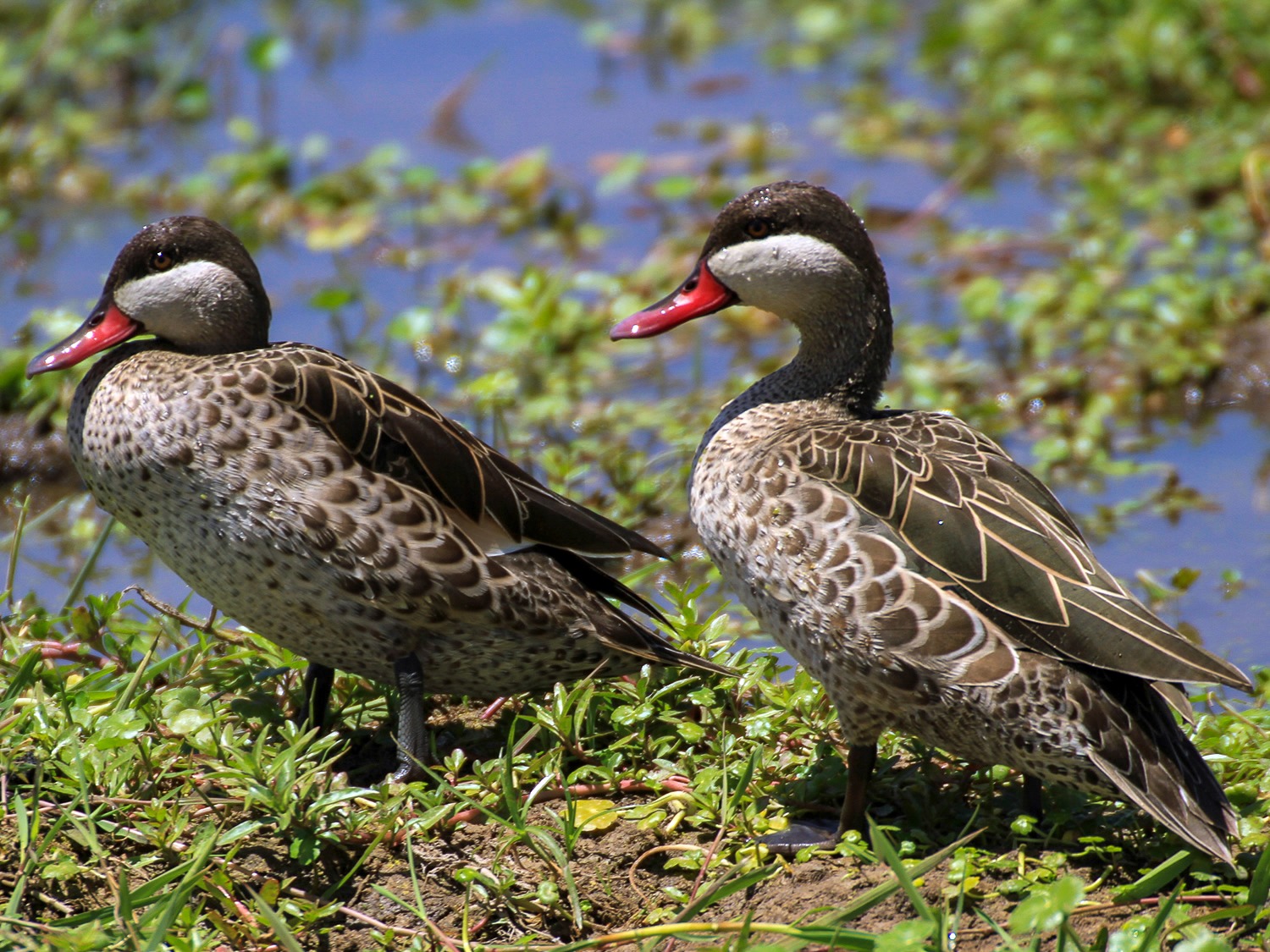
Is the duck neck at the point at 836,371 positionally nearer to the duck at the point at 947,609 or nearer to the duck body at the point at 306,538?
the duck at the point at 947,609

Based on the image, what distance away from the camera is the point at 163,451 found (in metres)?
4.01

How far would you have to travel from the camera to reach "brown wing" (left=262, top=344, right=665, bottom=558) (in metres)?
4.14

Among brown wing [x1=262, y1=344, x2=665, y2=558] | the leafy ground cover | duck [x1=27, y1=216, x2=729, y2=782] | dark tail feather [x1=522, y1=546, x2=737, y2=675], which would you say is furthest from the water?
dark tail feather [x1=522, y1=546, x2=737, y2=675]

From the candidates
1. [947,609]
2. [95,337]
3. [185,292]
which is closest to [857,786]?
[947,609]

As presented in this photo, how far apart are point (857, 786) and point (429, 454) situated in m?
1.35

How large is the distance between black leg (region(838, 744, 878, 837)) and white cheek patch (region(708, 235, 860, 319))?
1.20 metres

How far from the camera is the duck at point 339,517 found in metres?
4.00

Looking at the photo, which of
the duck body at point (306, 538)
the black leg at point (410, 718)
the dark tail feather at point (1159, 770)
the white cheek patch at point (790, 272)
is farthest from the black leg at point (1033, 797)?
the black leg at point (410, 718)

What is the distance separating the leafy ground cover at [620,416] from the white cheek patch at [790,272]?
2.79ft

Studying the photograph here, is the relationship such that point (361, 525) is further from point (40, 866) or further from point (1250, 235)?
point (1250, 235)

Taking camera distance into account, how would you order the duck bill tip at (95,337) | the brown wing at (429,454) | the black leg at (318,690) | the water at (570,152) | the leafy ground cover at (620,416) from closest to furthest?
the leafy ground cover at (620,416) < the brown wing at (429,454) < the black leg at (318,690) < the duck bill tip at (95,337) < the water at (570,152)

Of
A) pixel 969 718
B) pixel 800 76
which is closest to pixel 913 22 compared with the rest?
pixel 800 76

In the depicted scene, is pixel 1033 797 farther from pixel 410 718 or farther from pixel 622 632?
pixel 410 718

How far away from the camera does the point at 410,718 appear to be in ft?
13.4
